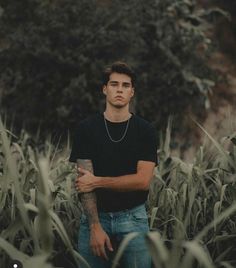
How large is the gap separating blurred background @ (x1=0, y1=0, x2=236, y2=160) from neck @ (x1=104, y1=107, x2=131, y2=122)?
15.8 ft

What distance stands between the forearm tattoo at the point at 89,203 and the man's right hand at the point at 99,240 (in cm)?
3

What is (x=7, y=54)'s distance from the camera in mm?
8141

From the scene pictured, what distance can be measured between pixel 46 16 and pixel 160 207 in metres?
5.02

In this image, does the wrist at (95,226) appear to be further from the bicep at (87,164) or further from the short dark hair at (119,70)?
the short dark hair at (119,70)

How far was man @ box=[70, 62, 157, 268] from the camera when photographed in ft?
8.50

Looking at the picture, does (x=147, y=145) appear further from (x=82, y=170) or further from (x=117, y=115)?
(x=82, y=170)

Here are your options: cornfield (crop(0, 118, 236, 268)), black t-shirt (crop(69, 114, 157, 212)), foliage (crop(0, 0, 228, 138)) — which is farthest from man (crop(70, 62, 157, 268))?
foliage (crop(0, 0, 228, 138))

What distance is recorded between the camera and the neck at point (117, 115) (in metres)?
2.67

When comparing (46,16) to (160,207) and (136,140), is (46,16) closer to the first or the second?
(160,207)

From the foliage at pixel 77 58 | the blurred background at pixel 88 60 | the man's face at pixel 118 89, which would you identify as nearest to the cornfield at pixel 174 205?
the man's face at pixel 118 89

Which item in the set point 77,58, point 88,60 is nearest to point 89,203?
point 88,60

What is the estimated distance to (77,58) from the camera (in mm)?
7957

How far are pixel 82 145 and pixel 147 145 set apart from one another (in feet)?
0.84

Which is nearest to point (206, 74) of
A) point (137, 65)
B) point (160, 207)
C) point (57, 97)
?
point (137, 65)
